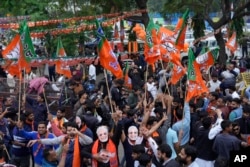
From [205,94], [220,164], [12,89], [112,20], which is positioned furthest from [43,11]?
[220,164]

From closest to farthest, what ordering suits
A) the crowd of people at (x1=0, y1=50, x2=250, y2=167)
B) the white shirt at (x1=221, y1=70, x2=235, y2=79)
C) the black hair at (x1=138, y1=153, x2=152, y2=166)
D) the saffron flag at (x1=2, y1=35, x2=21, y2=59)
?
the black hair at (x1=138, y1=153, x2=152, y2=166), the crowd of people at (x1=0, y1=50, x2=250, y2=167), the saffron flag at (x1=2, y1=35, x2=21, y2=59), the white shirt at (x1=221, y1=70, x2=235, y2=79)

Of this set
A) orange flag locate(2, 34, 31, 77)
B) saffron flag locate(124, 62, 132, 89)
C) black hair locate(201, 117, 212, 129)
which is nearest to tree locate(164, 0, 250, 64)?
saffron flag locate(124, 62, 132, 89)

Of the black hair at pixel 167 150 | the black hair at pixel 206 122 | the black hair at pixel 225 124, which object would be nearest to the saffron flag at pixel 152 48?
the black hair at pixel 206 122

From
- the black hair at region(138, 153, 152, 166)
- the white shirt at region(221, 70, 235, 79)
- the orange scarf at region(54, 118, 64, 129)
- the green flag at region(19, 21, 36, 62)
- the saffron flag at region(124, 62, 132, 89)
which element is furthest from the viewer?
the white shirt at region(221, 70, 235, 79)

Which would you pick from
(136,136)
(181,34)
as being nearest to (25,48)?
(181,34)

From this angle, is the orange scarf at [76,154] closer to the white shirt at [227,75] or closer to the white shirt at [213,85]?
the white shirt at [213,85]

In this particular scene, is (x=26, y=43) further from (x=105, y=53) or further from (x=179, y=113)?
(x=179, y=113)

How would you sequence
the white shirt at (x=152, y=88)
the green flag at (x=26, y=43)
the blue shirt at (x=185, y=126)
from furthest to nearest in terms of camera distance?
the white shirt at (x=152, y=88), the green flag at (x=26, y=43), the blue shirt at (x=185, y=126)

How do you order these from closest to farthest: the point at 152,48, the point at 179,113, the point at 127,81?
1. the point at 179,113
2. the point at 152,48
3. the point at 127,81

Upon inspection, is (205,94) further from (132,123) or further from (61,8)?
(61,8)

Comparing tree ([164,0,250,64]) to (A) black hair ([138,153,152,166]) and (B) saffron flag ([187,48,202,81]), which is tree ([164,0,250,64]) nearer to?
(B) saffron flag ([187,48,202,81])

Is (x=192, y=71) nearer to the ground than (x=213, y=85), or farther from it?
farther from it

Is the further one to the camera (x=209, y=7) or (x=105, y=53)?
(x=209, y=7)

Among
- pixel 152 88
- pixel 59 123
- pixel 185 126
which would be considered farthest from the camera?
pixel 152 88
